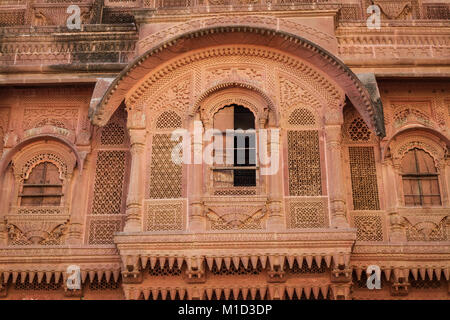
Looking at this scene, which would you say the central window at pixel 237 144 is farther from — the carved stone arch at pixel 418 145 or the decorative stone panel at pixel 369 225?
the carved stone arch at pixel 418 145

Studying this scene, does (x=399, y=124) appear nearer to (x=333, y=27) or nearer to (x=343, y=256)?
(x=333, y=27)

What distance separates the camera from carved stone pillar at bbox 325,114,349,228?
9039 mm

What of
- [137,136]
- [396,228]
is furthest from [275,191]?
[137,136]

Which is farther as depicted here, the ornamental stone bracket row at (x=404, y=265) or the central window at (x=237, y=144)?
the central window at (x=237, y=144)

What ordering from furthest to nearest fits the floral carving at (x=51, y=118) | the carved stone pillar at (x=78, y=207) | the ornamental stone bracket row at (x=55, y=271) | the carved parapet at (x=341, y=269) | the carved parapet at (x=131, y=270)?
the floral carving at (x=51, y=118)
the carved stone pillar at (x=78, y=207)
the ornamental stone bracket row at (x=55, y=271)
the carved parapet at (x=131, y=270)
the carved parapet at (x=341, y=269)

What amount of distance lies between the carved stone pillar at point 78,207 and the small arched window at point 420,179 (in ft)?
16.9

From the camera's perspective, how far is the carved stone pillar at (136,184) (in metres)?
9.13

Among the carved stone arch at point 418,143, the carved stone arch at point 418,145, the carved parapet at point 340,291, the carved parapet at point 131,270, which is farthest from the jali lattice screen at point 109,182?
the carved stone arch at point 418,145

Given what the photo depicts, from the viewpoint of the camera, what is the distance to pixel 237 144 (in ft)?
32.0

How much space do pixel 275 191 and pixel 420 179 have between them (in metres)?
2.55

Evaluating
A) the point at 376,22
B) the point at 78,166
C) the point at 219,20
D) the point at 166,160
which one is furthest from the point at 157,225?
the point at 376,22

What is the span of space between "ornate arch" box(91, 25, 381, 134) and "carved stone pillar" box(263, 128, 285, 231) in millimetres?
1225

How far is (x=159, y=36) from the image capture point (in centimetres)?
1014
